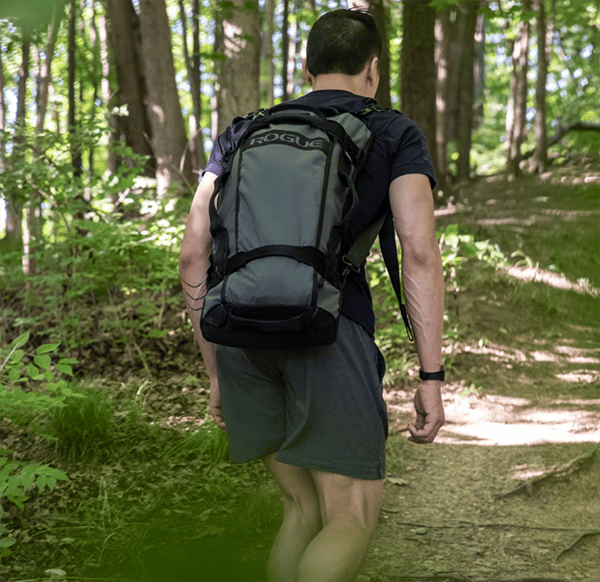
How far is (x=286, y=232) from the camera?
1.63 m

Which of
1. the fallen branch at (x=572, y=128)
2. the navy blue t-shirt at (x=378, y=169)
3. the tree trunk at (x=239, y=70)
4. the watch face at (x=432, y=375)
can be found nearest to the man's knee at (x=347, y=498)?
the watch face at (x=432, y=375)

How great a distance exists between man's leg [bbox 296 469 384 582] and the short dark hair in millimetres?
1288

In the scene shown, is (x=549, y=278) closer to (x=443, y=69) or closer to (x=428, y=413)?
(x=428, y=413)

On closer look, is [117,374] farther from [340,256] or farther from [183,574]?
[183,574]

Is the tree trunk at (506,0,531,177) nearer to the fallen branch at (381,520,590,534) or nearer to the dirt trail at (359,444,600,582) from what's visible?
the dirt trail at (359,444,600,582)

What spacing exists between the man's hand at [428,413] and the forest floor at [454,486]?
60 centimetres

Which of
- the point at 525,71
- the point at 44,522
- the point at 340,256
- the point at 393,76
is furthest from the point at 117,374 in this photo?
the point at 393,76

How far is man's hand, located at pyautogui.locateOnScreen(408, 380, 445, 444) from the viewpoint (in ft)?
6.05

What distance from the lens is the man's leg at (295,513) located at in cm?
192

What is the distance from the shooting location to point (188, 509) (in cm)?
341

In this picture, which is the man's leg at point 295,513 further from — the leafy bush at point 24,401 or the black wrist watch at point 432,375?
the leafy bush at point 24,401

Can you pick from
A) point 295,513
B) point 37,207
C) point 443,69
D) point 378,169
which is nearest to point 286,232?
point 378,169

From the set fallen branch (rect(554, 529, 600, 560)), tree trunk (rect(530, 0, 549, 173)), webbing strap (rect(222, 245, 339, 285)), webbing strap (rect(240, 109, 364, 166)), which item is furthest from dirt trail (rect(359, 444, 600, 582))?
tree trunk (rect(530, 0, 549, 173))

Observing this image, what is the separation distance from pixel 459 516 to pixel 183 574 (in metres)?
3.20
